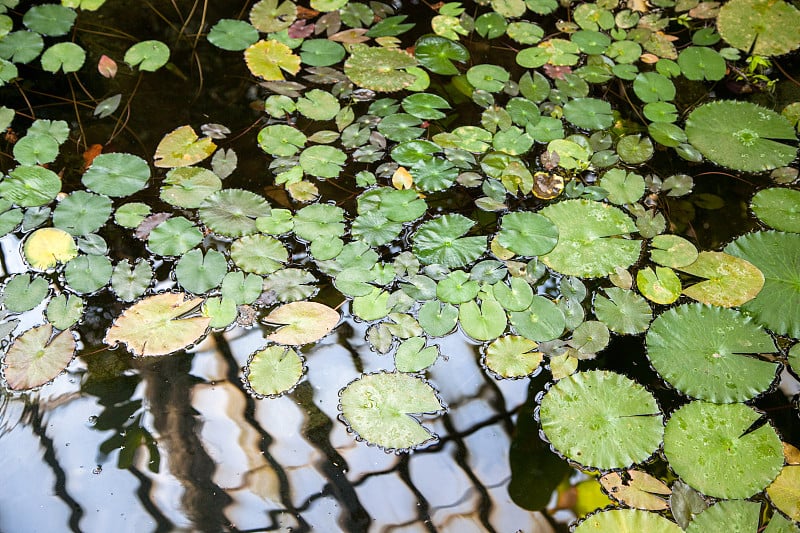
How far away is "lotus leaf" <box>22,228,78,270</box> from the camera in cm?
215

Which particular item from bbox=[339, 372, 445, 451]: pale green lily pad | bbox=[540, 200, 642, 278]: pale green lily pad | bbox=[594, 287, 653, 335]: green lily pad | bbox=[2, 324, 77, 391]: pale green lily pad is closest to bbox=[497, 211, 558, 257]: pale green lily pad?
bbox=[540, 200, 642, 278]: pale green lily pad

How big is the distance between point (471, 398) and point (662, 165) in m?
1.28

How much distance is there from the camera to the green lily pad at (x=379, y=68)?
8.81ft

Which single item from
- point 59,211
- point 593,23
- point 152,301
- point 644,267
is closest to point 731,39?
point 593,23

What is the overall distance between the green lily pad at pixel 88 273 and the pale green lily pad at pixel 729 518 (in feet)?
6.39

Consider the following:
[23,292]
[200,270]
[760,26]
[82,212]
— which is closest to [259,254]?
[200,270]

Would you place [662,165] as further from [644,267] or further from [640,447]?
[640,447]

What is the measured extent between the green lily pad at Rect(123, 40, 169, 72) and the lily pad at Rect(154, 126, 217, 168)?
0.45m

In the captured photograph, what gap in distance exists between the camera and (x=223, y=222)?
224 centimetres

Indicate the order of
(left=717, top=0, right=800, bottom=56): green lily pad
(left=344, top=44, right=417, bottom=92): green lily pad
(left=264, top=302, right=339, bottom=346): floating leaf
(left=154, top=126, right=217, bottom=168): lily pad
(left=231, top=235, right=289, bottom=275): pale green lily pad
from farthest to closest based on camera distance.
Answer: (left=717, top=0, right=800, bottom=56): green lily pad < (left=344, top=44, right=417, bottom=92): green lily pad < (left=154, top=126, right=217, bottom=168): lily pad < (left=231, top=235, right=289, bottom=275): pale green lily pad < (left=264, top=302, right=339, bottom=346): floating leaf

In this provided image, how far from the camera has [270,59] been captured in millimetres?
2777

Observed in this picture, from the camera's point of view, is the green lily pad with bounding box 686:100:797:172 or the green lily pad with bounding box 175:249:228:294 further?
the green lily pad with bounding box 686:100:797:172

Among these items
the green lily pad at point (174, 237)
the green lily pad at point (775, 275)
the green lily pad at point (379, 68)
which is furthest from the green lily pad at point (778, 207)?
the green lily pad at point (174, 237)

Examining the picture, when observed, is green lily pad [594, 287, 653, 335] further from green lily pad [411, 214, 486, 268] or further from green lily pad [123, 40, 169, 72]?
green lily pad [123, 40, 169, 72]
